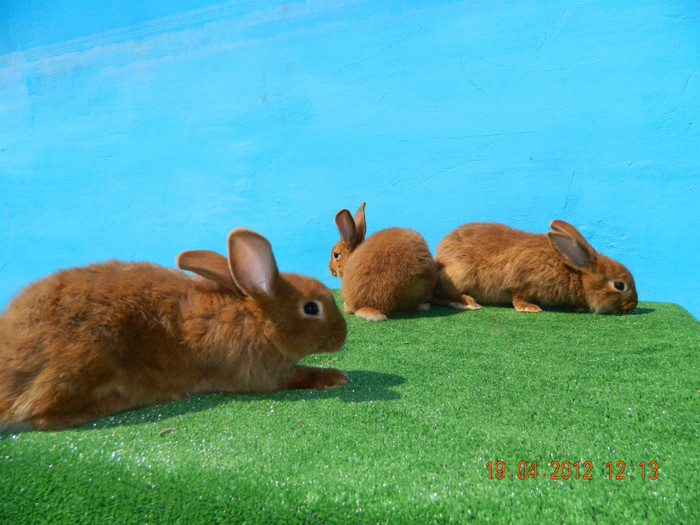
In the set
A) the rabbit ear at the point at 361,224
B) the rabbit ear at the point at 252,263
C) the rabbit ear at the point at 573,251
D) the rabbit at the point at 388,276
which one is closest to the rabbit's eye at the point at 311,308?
the rabbit ear at the point at 252,263

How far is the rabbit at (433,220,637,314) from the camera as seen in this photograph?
380 cm

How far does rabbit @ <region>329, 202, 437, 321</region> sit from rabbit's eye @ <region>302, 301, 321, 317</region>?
5.21 ft

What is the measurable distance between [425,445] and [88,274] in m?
1.27

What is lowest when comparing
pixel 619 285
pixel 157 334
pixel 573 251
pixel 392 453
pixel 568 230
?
pixel 392 453

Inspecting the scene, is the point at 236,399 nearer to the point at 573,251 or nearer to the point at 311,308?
the point at 311,308

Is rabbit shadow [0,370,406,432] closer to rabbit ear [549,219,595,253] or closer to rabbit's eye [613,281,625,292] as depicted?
rabbit ear [549,219,595,253]

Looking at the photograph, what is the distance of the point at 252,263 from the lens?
5.72 ft

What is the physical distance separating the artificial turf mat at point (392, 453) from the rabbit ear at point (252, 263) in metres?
0.42

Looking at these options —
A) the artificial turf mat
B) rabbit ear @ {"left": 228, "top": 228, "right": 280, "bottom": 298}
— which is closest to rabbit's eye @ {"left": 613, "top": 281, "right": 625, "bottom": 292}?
the artificial turf mat

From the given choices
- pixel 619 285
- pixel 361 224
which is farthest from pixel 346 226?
pixel 619 285

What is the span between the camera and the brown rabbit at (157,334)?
4.88 feet

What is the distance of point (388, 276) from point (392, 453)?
216cm

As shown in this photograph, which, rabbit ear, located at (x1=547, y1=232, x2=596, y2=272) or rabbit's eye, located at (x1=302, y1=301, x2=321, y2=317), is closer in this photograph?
rabbit's eye, located at (x1=302, y1=301, x2=321, y2=317)

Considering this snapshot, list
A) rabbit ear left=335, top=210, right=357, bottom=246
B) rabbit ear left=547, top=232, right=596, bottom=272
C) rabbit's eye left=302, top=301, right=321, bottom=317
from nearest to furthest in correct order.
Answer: rabbit's eye left=302, top=301, right=321, bottom=317 → rabbit ear left=547, top=232, right=596, bottom=272 → rabbit ear left=335, top=210, right=357, bottom=246
